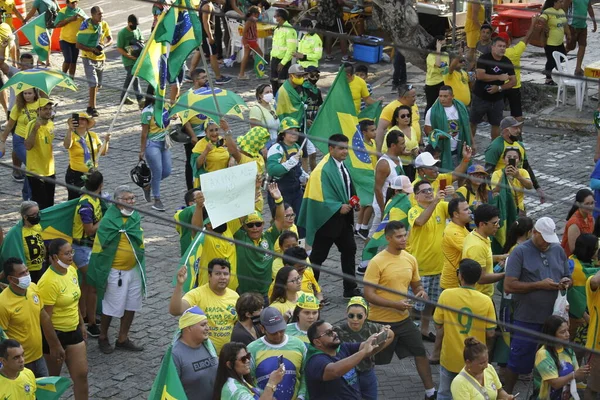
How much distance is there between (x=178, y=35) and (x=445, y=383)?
4.55 metres

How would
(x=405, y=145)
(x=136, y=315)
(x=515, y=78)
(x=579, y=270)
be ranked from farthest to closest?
(x=515, y=78) < (x=405, y=145) < (x=136, y=315) < (x=579, y=270)

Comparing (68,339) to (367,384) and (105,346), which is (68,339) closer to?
→ (105,346)

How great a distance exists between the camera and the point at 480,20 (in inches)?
736

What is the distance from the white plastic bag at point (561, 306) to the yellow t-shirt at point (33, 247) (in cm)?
468

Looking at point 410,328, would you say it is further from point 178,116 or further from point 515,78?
point 515,78

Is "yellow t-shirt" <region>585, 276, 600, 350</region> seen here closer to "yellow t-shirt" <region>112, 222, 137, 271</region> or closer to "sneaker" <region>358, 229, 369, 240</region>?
"yellow t-shirt" <region>112, 222, 137, 271</region>

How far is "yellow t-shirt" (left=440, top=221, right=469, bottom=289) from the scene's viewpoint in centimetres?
1023

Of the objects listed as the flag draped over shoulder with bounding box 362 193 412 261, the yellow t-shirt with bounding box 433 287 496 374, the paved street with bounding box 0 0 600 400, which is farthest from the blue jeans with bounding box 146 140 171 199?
the yellow t-shirt with bounding box 433 287 496 374

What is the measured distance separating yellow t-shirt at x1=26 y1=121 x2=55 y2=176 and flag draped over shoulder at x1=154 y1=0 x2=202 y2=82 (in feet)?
8.20

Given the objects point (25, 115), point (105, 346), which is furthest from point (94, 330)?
point (25, 115)

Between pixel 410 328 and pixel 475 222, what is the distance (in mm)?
1141

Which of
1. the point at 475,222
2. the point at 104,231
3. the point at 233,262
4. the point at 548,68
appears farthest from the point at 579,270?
the point at 548,68

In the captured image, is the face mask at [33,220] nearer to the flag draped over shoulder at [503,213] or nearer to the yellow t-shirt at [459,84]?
the flag draped over shoulder at [503,213]

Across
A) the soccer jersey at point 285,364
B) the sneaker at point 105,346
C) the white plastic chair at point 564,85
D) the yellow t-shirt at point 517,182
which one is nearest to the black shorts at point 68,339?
the sneaker at point 105,346
